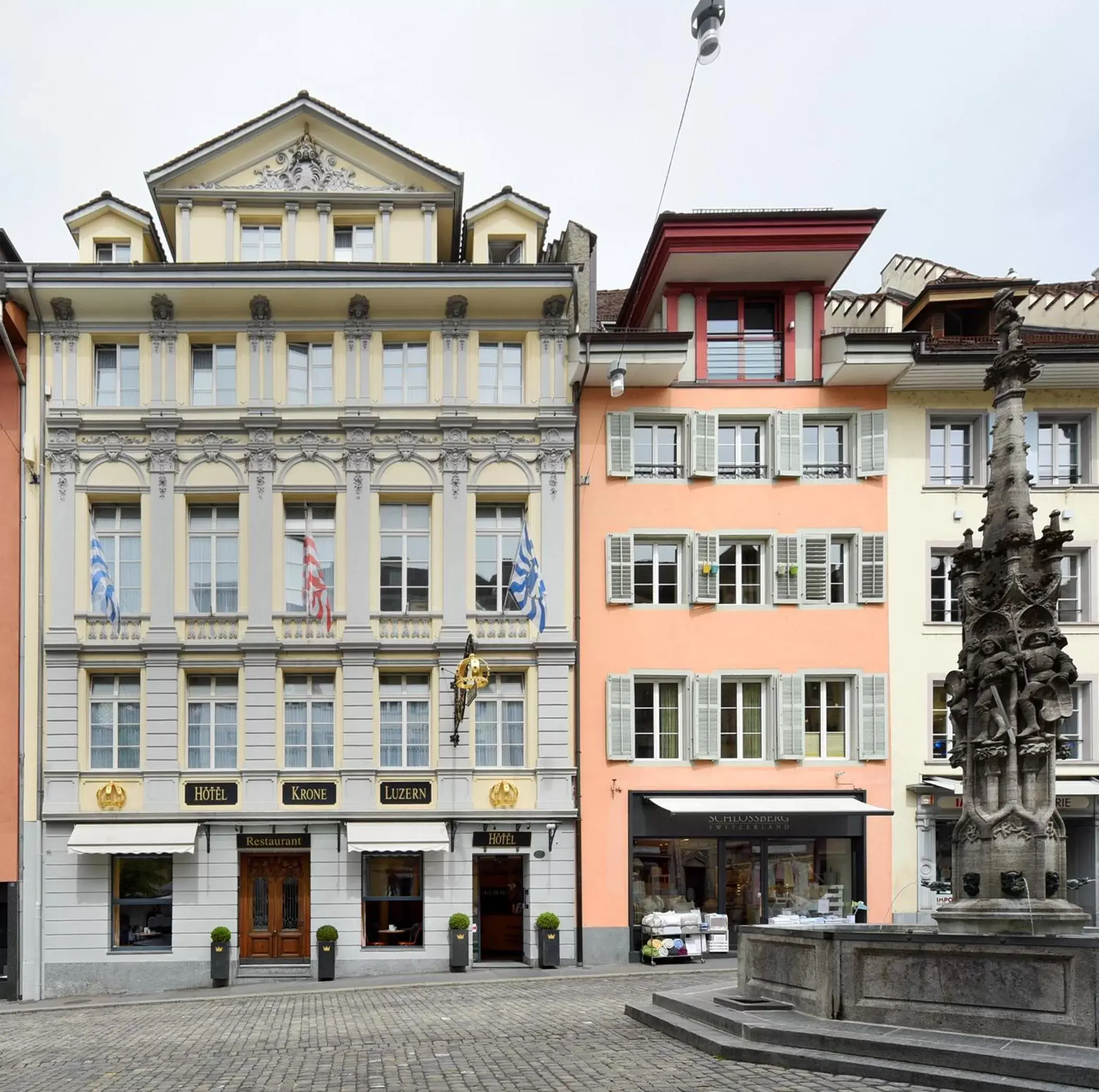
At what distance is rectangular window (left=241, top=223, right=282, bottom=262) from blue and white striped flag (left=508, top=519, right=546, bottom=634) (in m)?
8.53

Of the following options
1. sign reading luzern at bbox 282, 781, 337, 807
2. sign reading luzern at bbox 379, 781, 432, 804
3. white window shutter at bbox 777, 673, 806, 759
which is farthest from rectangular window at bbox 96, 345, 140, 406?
white window shutter at bbox 777, 673, 806, 759

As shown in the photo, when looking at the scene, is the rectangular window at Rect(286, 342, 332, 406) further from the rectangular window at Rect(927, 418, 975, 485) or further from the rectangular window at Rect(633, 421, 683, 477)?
the rectangular window at Rect(927, 418, 975, 485)

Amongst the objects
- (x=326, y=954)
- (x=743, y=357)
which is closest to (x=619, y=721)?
(x=326, y=954)

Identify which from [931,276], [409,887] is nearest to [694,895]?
[409,887]

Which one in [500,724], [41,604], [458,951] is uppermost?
[41,604]

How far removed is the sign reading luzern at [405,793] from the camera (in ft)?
90.1

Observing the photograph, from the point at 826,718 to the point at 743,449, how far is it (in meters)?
6.12

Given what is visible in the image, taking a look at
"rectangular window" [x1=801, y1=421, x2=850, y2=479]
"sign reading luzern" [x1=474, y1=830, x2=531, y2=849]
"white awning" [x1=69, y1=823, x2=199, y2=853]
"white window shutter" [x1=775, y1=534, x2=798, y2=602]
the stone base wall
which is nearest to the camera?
the stone base wall

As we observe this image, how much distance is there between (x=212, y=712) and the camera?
27.8 metres

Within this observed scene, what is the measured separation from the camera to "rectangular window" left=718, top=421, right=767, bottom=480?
2894 centimetres

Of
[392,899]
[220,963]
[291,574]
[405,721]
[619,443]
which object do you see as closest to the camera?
[220,963]

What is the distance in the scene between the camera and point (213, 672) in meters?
27.8

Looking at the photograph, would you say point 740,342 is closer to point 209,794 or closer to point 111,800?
point 209,794

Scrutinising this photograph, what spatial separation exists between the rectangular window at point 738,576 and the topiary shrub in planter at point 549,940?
762cm
